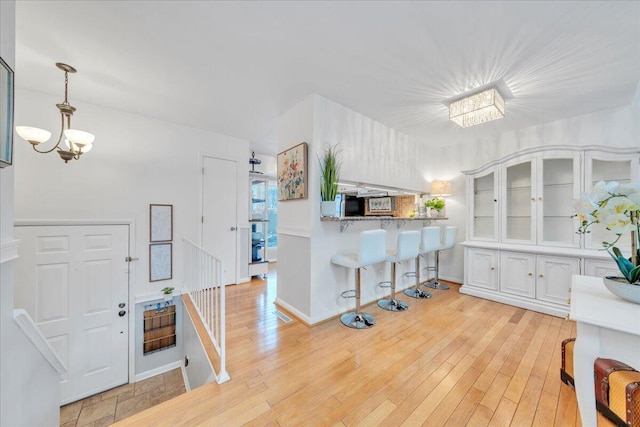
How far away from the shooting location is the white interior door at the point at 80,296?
8.07 ft

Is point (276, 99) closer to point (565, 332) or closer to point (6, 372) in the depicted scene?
point (6, 372)

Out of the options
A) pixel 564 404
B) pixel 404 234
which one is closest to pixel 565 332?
pixel 564 404

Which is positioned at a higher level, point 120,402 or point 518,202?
point 518,202

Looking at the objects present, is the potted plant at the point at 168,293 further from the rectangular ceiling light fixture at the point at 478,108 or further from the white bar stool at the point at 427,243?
the rectangular ceiling light fixture at the point at 478,108

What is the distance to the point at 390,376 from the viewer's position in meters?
1.76

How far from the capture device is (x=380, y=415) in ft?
4.67

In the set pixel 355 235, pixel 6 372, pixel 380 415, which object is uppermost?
pixel 355 235

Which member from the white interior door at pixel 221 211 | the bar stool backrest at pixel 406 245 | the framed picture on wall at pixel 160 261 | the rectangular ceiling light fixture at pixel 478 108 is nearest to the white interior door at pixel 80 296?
the framed picture on wall at pixel 160 261

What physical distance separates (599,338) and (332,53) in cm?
237

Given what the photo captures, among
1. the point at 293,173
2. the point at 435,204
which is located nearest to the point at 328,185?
the point at 293,173

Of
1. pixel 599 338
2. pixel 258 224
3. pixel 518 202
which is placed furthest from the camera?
pixel 258 224

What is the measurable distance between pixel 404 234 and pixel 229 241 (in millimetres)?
2813

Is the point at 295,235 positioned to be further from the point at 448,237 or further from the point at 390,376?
the point at 448,237

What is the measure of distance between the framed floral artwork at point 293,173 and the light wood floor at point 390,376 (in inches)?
58.3
